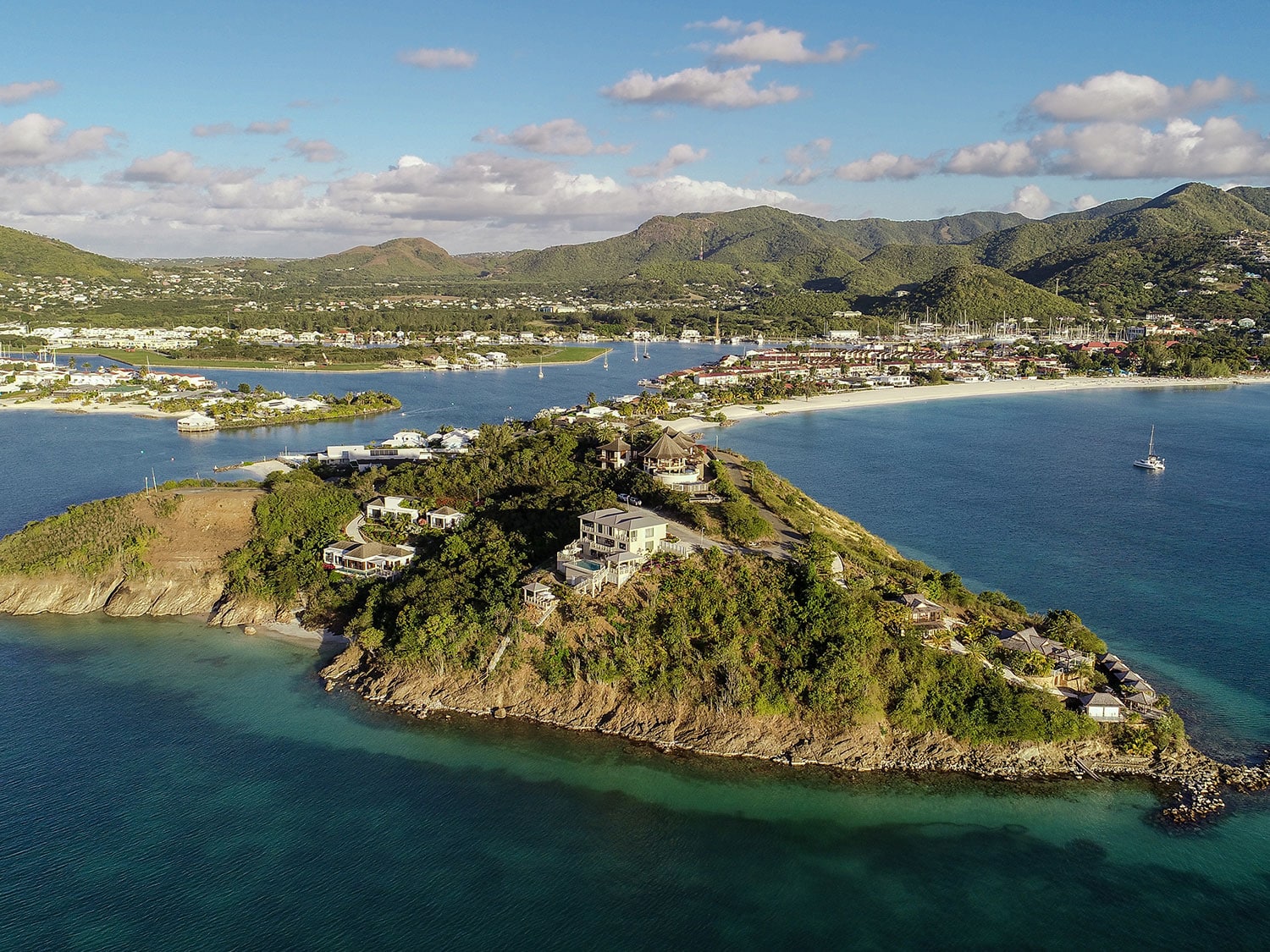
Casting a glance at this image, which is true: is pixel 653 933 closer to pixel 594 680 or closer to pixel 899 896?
pixel 899 896

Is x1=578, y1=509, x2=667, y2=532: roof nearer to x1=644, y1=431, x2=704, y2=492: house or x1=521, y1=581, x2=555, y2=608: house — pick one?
x1=521, y1=581, x2=555, y2=608: house

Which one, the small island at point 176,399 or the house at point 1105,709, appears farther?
the small island at point 176,399

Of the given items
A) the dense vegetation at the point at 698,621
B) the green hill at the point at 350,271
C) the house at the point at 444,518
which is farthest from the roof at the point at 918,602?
the green hill at the point at 350,271

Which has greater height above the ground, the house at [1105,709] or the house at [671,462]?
the house at [671,462]

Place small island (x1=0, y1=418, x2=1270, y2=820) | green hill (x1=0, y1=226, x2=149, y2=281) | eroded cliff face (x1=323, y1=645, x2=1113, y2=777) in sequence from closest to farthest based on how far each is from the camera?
eroded cliff face (x1=323, y1=645, x2=1113, y2=777), small island (x1=0, y1=418, x2=1270, y2=820), green hill (x1=0, y1=226, x2=149, y2=281)

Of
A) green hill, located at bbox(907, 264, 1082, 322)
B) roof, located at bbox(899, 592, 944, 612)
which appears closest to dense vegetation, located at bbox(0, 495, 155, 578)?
roof, located at bbox(899, 592, 944, 612)

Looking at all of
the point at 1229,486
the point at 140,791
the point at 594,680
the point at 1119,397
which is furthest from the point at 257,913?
the point at 1119,397

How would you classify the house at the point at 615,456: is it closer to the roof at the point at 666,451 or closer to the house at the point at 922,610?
the roof at the point at 666,451
